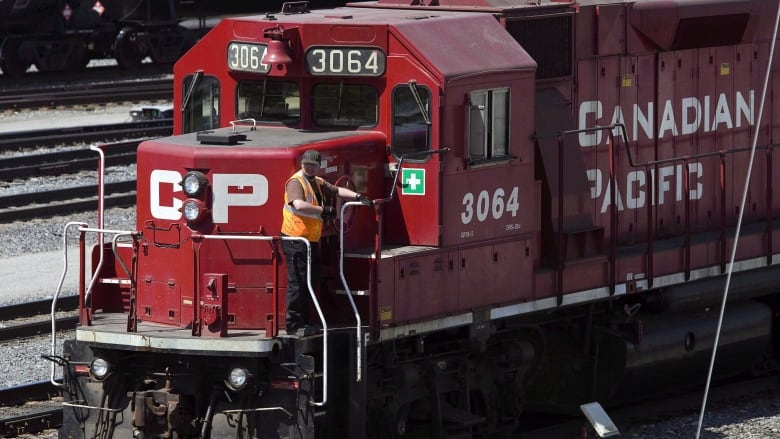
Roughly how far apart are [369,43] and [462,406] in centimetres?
275

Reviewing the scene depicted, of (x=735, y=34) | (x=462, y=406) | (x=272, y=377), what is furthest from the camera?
(x=735, y=34)

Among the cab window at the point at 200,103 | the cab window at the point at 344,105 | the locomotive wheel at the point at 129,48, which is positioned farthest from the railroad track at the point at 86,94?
the cab window at the point at 344,105

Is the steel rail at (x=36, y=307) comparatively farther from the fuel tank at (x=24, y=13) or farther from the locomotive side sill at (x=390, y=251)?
the fuel tank at (x=24, y=13)

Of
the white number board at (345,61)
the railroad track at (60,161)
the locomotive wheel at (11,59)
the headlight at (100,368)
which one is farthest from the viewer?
the locomotive wheel at (11,59)

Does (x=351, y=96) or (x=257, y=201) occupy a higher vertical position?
(x=351, y=96)

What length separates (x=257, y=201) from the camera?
943 cm

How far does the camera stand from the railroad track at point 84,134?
76.4 ft

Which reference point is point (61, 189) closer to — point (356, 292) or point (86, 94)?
point (86, 94)

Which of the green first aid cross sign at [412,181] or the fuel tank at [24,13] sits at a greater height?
the fuel tank at [24,13]

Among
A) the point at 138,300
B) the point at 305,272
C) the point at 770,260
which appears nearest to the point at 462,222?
the point at 305,272

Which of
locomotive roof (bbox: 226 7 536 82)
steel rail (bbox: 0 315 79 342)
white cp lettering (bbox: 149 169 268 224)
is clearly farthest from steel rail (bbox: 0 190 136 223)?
white cp lettering (bbox: 149 169 268 224)

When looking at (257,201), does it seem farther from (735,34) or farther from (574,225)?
(735,34)

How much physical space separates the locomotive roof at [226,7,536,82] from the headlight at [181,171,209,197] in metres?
1.38

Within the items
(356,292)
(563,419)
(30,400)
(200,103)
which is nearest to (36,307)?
(30,400)
